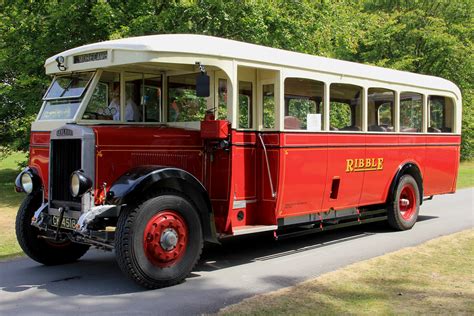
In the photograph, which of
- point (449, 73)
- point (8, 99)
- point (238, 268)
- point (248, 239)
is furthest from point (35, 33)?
point (449, 73)

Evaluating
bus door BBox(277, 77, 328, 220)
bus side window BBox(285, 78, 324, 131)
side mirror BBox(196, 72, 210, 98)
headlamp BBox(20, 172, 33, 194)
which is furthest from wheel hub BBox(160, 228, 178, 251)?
bus side window BBox(285, 78, 324, 131)

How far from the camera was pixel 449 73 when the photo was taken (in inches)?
1190

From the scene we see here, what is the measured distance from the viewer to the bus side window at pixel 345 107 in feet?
27.5

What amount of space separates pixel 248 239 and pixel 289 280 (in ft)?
8.80

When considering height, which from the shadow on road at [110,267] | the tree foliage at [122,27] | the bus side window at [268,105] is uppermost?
the tree foliage at [122,27]

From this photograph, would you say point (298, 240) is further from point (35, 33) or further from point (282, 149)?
point (35, 33)

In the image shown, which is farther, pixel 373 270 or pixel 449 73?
pixel 449 73

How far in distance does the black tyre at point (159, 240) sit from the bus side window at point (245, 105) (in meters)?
1.59

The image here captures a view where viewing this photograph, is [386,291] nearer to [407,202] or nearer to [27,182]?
[407,202]

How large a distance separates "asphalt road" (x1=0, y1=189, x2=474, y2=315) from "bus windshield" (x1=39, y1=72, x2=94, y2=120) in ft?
6.69

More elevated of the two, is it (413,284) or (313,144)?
(313,144)

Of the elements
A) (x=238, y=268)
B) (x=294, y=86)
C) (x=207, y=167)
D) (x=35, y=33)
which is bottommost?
(x=238, y=268)

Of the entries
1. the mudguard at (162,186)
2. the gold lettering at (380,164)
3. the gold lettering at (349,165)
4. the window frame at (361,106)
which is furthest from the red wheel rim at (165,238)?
the gold lettering at (380,164)

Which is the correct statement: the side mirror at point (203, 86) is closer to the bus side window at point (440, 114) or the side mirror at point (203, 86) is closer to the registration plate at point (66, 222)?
the registration plate at point (66, 222)
